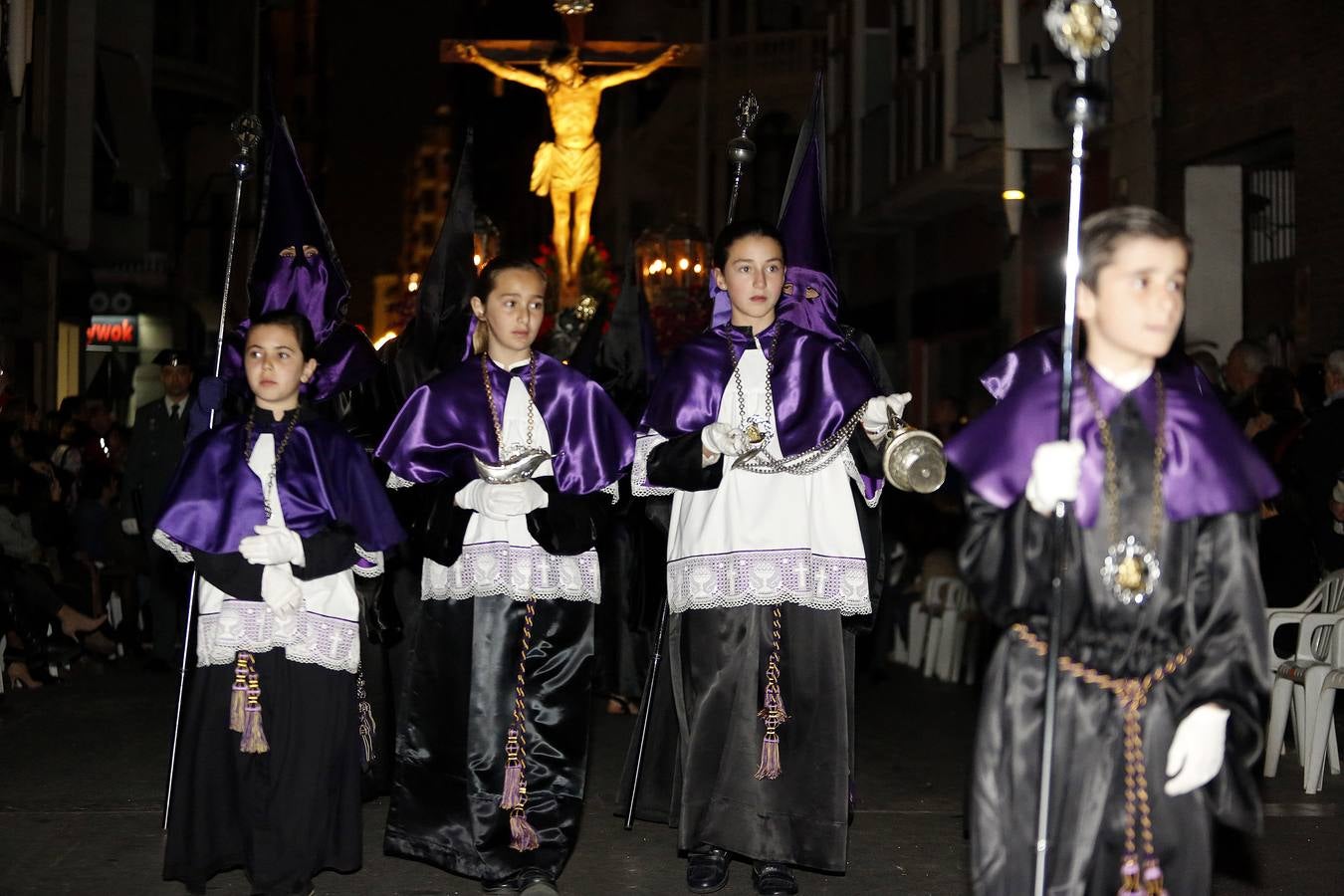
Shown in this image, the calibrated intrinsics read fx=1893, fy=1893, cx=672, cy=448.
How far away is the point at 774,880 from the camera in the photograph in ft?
19.8

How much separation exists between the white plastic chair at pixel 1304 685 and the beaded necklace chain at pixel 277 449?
181 inches

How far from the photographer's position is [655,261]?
51.3 ft

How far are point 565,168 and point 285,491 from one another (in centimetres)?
1447

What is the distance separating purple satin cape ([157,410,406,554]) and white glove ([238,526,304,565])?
0.12 m

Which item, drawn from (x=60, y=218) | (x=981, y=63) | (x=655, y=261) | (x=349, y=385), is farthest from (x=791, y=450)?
(x=60, y=218)

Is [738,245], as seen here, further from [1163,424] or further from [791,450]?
[1163,424]

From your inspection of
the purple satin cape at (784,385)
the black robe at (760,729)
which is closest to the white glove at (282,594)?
the black robe at (760,729)

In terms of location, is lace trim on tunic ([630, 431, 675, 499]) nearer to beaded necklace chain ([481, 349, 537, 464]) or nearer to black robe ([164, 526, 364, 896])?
beaded necklace chain ([481, 349, 537, 464])

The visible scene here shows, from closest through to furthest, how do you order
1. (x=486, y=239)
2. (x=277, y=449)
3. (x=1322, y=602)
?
(x=277, y=449) < (x=1322, y=602) < (x=486, y=239)

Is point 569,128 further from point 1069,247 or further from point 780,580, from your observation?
point 1069,247

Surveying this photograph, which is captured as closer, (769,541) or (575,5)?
(769,541)

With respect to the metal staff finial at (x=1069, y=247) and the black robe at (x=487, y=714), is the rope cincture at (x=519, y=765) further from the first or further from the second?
the metal staff finial at (x=1069, y=247)

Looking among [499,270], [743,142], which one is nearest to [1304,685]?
[743,142]

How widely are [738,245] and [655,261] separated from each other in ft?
30.9
